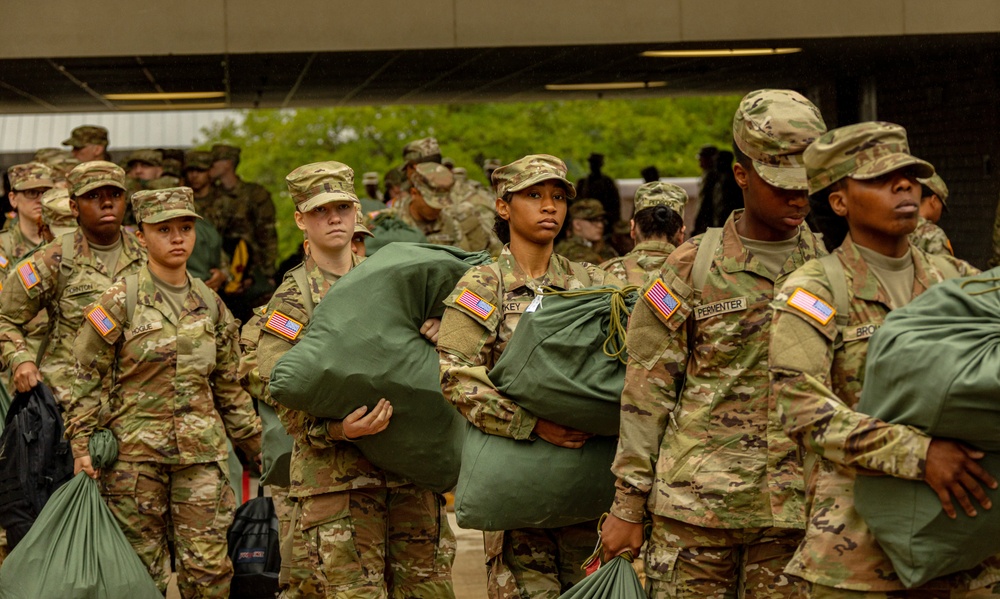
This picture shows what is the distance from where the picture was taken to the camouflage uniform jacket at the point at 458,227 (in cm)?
1206

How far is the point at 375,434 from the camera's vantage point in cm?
584

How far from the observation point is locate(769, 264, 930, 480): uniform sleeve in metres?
3.52

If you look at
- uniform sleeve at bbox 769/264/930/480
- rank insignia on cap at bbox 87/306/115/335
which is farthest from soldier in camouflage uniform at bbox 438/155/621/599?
rank insignia on cap at bbox 87/306/115/335

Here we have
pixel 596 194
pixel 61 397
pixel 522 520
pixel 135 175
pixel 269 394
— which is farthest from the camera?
pixel 596 194

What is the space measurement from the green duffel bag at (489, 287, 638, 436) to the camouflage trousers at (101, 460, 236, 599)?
2.59 m

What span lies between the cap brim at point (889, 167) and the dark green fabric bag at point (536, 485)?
1.67m

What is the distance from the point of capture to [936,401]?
3453 mm

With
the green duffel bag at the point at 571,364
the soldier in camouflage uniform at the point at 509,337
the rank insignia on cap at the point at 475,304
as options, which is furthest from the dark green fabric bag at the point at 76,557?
the green duffel bag at the point at 571,364

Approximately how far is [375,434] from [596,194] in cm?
1102

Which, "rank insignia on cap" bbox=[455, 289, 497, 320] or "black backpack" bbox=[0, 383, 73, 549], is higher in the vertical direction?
"rank insignia on cap" bbox=[455, 289, 497, 320]

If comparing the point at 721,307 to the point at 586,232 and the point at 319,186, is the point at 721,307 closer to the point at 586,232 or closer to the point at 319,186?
the point at 319,186

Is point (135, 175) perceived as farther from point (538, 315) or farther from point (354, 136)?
point (354, 136)

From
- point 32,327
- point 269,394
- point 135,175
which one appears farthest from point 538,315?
point 135,175

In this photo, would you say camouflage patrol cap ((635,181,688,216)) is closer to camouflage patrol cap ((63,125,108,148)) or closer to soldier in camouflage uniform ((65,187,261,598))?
soldier in camouflage uniform ((65,187,261,598))
